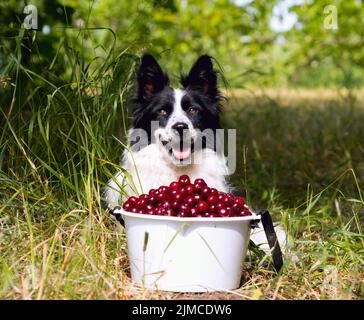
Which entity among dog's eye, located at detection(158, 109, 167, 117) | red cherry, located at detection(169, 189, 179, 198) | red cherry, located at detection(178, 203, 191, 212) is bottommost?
red cherry, located at detection(178, 203, 191, 212)

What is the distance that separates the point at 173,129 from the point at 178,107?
0.18m

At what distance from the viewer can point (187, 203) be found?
8.02 feet

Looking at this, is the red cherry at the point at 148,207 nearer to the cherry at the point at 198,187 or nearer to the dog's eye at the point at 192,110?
the cherry at the point at 198,187

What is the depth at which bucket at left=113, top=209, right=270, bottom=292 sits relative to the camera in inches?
92.8

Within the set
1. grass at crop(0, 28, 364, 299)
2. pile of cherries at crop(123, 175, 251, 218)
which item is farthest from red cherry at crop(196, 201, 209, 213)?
grass at crop(0, 28, 364, 299)


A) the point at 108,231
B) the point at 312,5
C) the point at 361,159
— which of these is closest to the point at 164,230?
the point at 108,231

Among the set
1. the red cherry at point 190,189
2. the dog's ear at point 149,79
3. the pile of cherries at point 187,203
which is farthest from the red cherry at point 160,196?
the dog's ear at point 149,79

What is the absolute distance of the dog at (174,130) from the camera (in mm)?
3316

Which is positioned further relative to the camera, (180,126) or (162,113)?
(162,113)

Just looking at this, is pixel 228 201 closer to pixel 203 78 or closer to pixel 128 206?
pixel 128 206

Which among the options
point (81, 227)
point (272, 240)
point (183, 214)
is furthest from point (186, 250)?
point (81, 227)

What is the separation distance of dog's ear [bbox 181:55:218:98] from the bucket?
4.04 feet

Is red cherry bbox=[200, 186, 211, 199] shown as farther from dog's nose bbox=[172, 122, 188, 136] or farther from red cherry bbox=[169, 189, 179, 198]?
dog's nose bbox=[172, 122, 188, 136]

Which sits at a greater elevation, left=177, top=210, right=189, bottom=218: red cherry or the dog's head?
the dog's head
